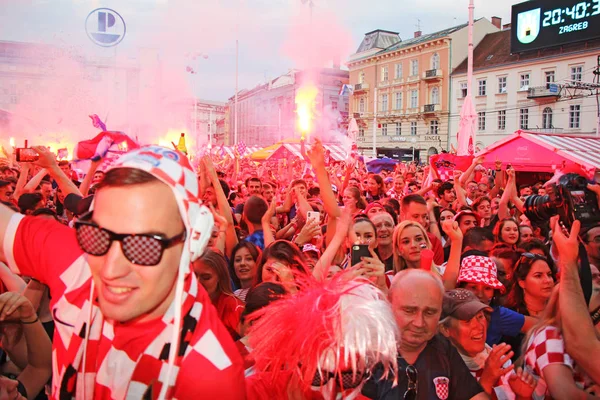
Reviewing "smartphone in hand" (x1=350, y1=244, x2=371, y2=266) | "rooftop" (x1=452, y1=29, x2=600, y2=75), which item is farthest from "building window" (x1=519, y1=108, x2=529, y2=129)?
"smartphone in hand" (x1=350, y1=244, x2=371, y2=266)

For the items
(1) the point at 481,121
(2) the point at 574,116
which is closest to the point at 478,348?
(2) the point at 574,116

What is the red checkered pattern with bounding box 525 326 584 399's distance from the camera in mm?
2516

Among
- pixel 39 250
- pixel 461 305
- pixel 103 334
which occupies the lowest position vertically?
pixel 461 305

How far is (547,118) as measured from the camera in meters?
36.4

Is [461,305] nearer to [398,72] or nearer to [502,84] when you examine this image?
[502,84]

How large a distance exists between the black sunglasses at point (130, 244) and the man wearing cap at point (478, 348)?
1.92 metres

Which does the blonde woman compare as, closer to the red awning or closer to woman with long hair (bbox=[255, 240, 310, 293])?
woman with long hair (bbox=[255, 240, 310, 293])

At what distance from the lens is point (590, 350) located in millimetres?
2346

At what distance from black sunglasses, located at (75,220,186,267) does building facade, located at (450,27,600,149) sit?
111 feet

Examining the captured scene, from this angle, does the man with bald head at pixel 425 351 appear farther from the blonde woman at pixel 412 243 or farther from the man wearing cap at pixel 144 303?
the blonde woman at pixel 412 243

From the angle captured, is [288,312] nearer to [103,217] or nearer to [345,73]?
[103,217]

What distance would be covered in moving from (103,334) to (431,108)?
46121mm

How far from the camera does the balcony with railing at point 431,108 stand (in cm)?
4462

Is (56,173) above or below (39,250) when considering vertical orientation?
above
